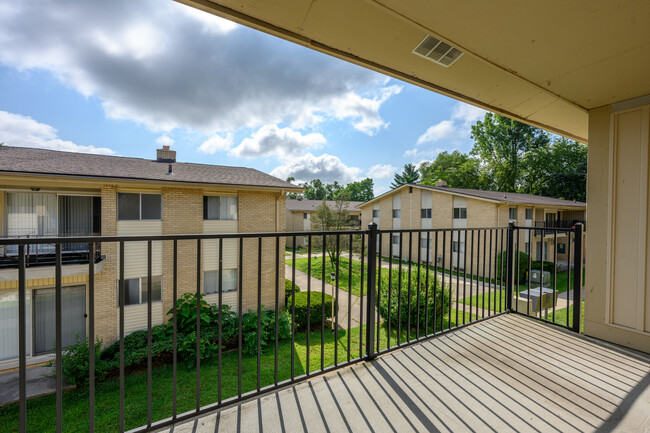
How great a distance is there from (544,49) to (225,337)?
25.3ft

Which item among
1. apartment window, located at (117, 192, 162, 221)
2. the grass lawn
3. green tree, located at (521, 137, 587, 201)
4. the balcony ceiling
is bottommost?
the grass lawn

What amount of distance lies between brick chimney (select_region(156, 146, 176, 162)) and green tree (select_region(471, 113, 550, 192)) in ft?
81.9

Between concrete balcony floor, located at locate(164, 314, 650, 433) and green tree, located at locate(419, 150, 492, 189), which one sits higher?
green tree, located at locate(419, 150, 492, 189)

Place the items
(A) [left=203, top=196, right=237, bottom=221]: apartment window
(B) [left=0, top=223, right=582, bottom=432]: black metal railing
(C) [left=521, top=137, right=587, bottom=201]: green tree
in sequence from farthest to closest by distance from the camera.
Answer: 1. (C) [left=521, top=137, right=587, bottom=201]: green tree
2. (A) [left=203, top=196, right=237, bottom=221]: apartment window
3. (B) [left=0, top=223, right=582, bottom=432]: black metal railing

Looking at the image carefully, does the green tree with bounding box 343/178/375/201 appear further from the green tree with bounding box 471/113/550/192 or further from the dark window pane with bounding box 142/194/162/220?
the dark window pane with bounding box 142/194/162/220

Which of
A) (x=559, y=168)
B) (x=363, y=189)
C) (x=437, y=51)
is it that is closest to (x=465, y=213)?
(x=437, y=51)

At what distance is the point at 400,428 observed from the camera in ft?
4.36

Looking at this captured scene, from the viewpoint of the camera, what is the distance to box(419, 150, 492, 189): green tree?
2533 cm

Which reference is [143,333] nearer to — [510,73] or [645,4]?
[510,73]

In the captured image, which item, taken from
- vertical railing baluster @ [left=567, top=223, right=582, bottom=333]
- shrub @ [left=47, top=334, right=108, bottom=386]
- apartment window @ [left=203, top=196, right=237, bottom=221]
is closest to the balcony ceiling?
vertical railing baluster @ [left=567, top=223, right=582, bottom=333]

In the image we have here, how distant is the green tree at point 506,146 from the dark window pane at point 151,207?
84.2 ft

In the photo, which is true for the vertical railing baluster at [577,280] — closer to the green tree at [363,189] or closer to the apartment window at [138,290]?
the apartment window at [138,290]

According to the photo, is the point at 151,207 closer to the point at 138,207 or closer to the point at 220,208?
the point at 138,207

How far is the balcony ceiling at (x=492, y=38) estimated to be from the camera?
4.69 ft
